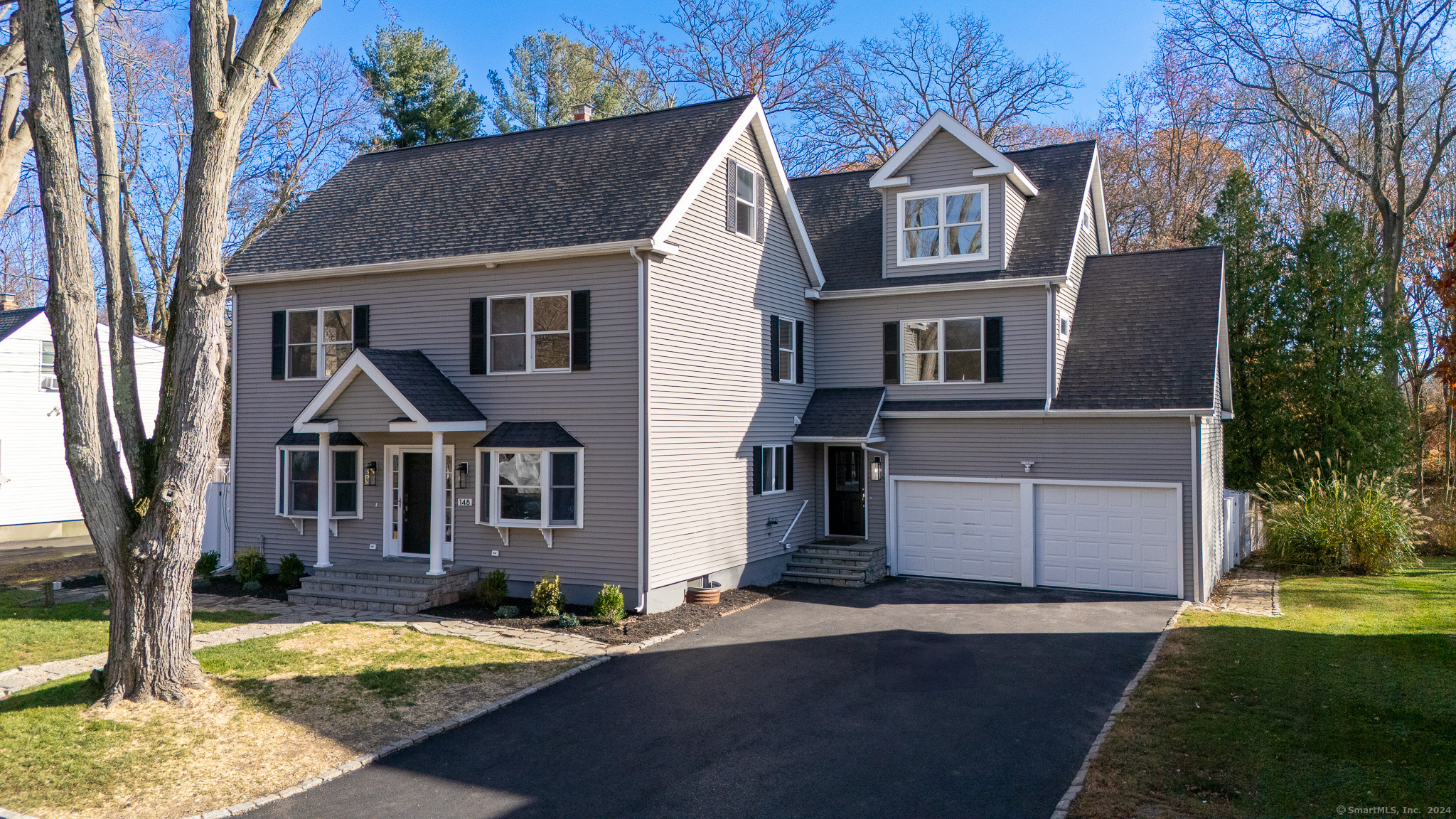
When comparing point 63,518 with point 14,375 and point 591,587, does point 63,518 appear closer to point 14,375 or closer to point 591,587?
point 14,375

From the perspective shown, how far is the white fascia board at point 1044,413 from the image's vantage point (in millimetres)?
15523

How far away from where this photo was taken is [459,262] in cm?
1527

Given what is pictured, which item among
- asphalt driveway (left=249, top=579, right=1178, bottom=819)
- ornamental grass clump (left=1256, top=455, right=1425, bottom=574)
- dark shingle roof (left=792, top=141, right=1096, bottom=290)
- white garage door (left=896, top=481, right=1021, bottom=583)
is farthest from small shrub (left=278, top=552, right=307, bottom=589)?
ornamental grass clump (left=1256, top=455, right=1425, bottom=574)

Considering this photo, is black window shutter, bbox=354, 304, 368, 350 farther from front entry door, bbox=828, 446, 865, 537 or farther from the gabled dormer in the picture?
the gabled dormer

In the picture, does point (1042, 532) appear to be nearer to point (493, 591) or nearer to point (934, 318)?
point (934, 318)

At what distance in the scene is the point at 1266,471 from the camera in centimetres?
2230

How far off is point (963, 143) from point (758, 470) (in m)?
7.55

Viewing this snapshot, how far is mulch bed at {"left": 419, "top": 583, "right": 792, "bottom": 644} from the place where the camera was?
1311 centimetres

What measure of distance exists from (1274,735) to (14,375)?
28.7 meters

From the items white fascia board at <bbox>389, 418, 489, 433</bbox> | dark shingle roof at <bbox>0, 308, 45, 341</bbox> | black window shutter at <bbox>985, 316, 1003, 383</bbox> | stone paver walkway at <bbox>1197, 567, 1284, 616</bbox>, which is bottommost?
stone paver walkway at <bbox>1197, 567, 1284, 616</bbox>

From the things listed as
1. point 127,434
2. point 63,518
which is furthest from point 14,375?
point 127,434

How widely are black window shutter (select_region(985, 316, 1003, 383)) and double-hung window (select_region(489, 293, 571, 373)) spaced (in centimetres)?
800

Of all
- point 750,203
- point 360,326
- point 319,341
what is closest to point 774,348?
point 750,203

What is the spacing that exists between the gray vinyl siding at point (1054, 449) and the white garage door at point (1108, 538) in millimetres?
251
